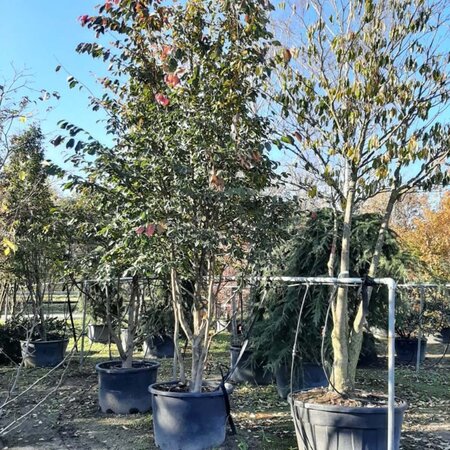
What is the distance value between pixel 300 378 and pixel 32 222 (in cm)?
391

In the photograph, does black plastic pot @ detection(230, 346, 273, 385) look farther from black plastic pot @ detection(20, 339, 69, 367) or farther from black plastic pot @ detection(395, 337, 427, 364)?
black plastic pot @ detection(395, 337, 427, 364)

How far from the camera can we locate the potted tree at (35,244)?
20.0 ft

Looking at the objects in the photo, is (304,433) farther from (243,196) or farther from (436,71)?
(436,71)

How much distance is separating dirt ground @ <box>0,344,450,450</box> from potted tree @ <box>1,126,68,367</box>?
0.77 meters

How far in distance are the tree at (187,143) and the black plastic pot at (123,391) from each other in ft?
4.79

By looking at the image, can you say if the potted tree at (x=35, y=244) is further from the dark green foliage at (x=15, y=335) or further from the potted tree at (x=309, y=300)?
the potted tree at (x=309, y=300)

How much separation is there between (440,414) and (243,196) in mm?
3364

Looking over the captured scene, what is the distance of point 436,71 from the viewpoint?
3.57 metres

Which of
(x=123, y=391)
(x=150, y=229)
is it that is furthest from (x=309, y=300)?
(x=150, y=229)

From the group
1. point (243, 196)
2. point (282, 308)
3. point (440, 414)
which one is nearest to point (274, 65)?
point (243, 196)

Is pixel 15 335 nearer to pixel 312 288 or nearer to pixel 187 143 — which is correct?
pixel 312 288

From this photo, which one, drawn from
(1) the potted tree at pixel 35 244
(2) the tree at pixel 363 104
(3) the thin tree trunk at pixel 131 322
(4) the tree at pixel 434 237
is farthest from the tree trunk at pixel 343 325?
(4) the tree at pixel 434 237

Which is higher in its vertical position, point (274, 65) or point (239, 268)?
point (274, 65)

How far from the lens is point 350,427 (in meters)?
3.18
